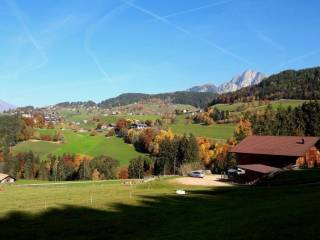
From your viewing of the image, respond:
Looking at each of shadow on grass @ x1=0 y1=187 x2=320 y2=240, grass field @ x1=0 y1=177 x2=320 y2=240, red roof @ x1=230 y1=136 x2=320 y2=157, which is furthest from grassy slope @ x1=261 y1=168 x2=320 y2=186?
shadow on grass @ x1=0 y1=187 x2=320 y2=240

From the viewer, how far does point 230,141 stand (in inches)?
6432

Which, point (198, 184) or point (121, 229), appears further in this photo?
point (198, 184)

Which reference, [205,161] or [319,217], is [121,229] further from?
[205,161]

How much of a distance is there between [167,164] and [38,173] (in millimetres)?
50836

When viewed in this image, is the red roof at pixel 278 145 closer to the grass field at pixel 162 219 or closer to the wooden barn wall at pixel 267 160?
the wooden barn wall at pixel 267 160

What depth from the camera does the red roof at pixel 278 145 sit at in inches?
3366

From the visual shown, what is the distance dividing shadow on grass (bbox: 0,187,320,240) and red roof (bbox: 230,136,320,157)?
134 feet

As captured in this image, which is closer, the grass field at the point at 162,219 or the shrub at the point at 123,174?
the grass field at the point at 162,219

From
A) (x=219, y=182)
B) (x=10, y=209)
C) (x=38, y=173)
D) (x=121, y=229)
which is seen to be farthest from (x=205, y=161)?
(x=121, y=229)

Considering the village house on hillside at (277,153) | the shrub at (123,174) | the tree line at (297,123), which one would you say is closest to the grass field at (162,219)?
the village house on hillside at (277,153)

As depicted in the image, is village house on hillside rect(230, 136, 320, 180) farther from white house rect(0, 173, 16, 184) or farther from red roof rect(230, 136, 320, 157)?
white house rect(0, 173, 16, 184)

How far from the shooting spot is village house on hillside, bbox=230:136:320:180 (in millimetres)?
85000

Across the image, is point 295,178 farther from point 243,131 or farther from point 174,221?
point 243,131

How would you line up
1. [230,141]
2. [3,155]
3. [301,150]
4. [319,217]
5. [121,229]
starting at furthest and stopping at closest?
[3,155]
[230,141]
[301,150]
[121,229]
[319,217]
